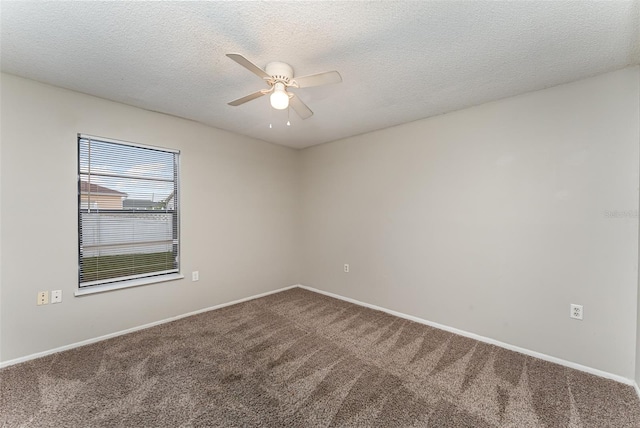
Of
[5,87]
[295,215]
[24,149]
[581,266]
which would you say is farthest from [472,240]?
[5,87]

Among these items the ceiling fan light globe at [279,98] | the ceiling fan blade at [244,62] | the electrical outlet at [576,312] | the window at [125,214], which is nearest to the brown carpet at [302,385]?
the electrical outlet at [576,312]

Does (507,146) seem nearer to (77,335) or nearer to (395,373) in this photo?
(395,373)

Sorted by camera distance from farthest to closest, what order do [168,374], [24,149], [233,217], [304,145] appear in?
[304,145] → [233,217] → [24,149] → [168,374]

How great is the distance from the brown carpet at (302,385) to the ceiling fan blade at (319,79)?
2.14 meters

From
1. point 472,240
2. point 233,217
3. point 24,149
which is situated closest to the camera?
point 24,149

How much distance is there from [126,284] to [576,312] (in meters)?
4.20

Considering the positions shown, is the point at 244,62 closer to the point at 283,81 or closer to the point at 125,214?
the point at 283,81

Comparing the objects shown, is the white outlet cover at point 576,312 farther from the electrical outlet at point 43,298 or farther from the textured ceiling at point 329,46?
the electrical outlet at point 43,298

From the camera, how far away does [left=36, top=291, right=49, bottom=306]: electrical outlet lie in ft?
7.41

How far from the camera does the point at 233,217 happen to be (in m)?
3.61

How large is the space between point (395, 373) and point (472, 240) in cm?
153

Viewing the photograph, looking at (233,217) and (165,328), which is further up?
(233,217)

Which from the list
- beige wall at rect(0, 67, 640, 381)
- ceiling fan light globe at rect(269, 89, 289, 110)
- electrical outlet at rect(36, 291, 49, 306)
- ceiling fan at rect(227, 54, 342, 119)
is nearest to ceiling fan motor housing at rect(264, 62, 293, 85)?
ceiling fan at rect(227, 54, 342, 119)

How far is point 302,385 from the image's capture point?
1.90 m
